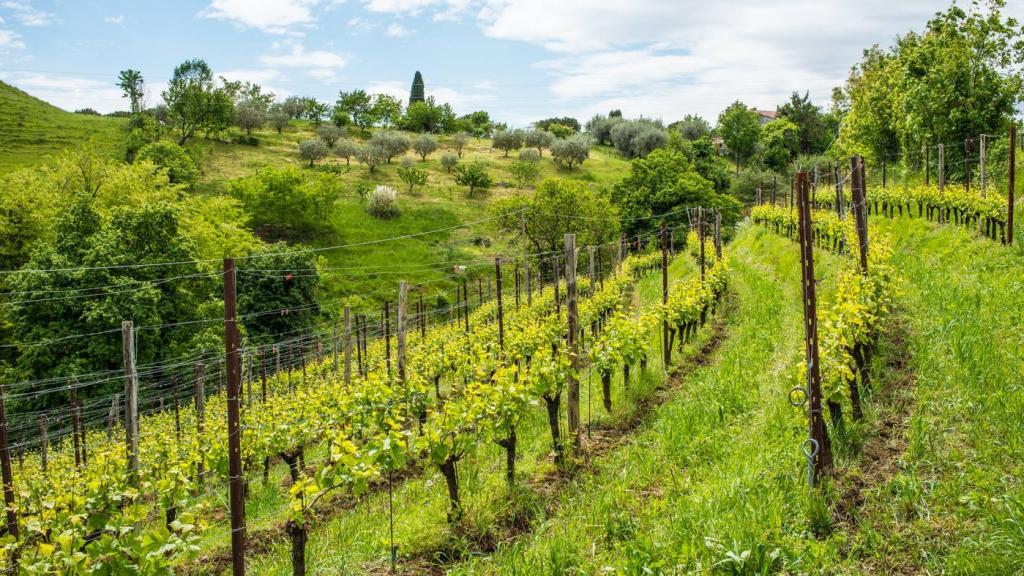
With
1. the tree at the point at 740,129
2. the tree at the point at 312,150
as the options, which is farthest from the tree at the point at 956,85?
the tree at the point at 312,150

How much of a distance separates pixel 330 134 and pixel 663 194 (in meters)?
50.1

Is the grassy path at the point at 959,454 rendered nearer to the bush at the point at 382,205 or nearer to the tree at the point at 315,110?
the bush at the point at 382,205

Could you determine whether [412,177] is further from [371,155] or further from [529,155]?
[529,155]

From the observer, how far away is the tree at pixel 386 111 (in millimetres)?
90812

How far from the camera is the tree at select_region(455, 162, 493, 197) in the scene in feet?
208

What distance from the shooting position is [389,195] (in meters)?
56.2

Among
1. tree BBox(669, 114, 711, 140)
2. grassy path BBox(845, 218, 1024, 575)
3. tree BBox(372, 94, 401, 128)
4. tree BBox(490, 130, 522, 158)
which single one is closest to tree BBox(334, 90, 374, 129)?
tree BBox(372, 94, 401, 128)

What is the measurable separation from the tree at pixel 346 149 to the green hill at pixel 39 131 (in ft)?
70.1

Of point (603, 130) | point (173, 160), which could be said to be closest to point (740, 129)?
point (603, 130)

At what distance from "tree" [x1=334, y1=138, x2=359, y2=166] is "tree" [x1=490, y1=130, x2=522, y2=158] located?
1923 centimetres

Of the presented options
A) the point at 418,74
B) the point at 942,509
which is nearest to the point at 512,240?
the point at 942,509

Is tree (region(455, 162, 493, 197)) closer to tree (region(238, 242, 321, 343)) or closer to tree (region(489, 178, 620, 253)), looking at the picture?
tree (region(489, 178, 620, 253))

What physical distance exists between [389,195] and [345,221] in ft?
16.9

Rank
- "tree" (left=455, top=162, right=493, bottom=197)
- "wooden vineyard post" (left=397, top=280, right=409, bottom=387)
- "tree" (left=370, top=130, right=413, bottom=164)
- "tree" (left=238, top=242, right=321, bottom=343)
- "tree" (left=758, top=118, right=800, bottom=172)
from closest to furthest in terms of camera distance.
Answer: "wooden vineyard post" (left=397, top=280, right=409, bottom=387), "tree" (left=238, top=242, right=321, bottom=343), "tree" (left=455, top=162, right=493, bottom=197), "tree" (left=758, top=118, right=800, bottom=172), "tree" (left=370, top=130, right=413, bottom=164)
